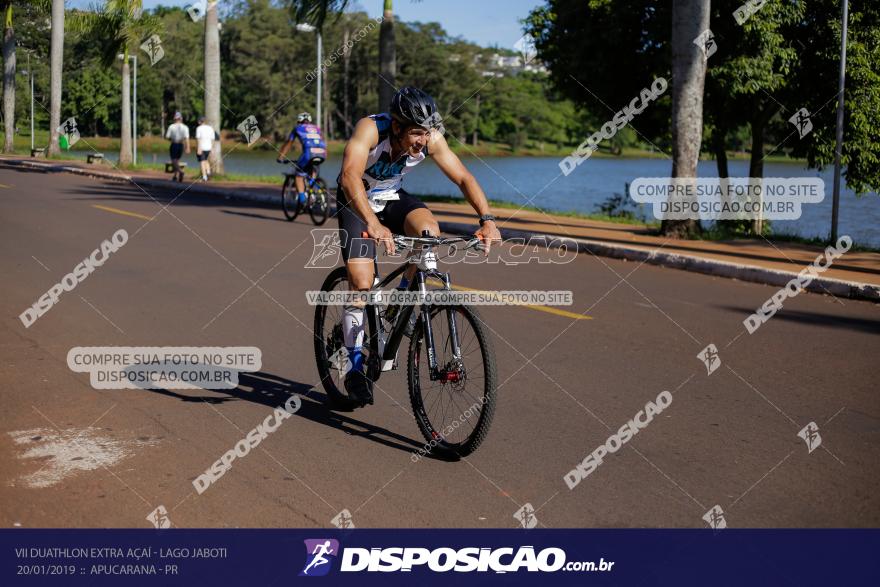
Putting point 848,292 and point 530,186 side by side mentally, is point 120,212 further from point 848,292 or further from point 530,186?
point 530,186

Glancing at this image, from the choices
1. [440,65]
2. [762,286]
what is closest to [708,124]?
[762,286]

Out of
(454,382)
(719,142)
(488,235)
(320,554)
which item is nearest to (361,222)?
(488,235)

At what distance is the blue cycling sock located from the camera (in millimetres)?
5969

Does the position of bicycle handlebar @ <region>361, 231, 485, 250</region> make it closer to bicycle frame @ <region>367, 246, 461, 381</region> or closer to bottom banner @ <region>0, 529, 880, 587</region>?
bicycle frame @ <region>367, 246, 461, 381</region>

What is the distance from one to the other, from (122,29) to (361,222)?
42.1 m

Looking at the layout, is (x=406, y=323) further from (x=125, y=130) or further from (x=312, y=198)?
(x=125, y=130)

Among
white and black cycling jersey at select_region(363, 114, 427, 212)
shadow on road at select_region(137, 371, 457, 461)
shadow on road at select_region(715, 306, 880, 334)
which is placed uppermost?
white and black cycling jersey at select_region(363, 114, 427, 212)

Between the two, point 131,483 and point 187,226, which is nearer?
point 131,483

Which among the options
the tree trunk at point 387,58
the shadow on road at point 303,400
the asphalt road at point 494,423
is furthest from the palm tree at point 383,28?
the shadow on road at point 303,400

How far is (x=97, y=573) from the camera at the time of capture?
402 cm

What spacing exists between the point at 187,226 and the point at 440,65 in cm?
6679

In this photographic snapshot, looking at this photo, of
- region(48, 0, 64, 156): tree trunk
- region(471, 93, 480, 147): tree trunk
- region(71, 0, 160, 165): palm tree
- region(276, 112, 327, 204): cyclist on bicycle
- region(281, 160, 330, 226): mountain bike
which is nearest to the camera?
region(276, 112, 327, 204): cyclist on bicycle

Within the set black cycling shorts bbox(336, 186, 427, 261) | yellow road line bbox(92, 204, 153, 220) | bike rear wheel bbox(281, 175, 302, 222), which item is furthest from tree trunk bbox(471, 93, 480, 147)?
black cycling shorts bbox(336, 186, 427, 261)

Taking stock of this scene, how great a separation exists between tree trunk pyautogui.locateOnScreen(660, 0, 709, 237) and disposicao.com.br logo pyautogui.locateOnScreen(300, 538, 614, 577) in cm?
1291
